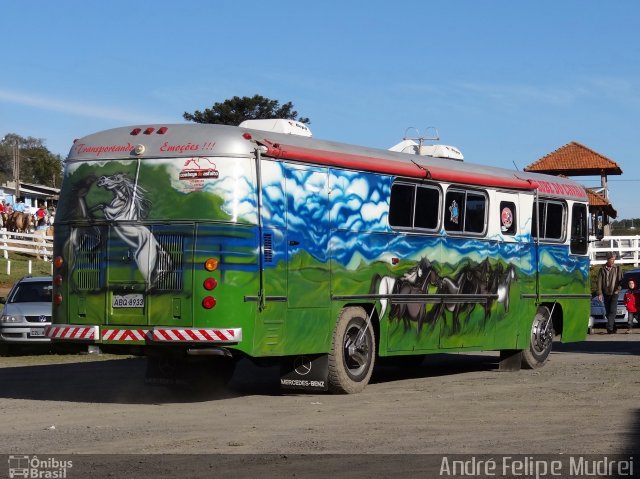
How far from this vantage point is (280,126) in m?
15.3

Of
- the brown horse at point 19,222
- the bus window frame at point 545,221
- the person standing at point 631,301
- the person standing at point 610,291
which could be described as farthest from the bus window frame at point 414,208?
the brown horse at point 19,222

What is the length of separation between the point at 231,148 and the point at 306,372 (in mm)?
3112

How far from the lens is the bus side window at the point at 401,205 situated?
52.9 ft

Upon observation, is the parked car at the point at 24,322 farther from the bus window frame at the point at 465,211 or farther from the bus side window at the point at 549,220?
the bus side window at the point at 549,220

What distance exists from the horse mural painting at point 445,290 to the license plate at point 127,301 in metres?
3.15

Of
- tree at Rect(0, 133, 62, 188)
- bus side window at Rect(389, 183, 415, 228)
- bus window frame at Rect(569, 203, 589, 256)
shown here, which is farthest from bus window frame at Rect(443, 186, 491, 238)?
tree at Rect(0, 133, 62, 188)

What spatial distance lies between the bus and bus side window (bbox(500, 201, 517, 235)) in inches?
33.7

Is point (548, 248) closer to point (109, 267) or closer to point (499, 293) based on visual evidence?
point (499, 293)

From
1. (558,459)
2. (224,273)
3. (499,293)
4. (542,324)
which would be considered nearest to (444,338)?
(499,293)

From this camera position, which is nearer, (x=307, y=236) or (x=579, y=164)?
(x=307, y=236)

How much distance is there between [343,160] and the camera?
50.0 feet

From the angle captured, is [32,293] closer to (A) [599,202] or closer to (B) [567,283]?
(B) [567,283]

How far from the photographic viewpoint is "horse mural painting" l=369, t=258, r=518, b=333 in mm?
16141

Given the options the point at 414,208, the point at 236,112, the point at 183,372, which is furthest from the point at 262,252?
the point at 236,112
